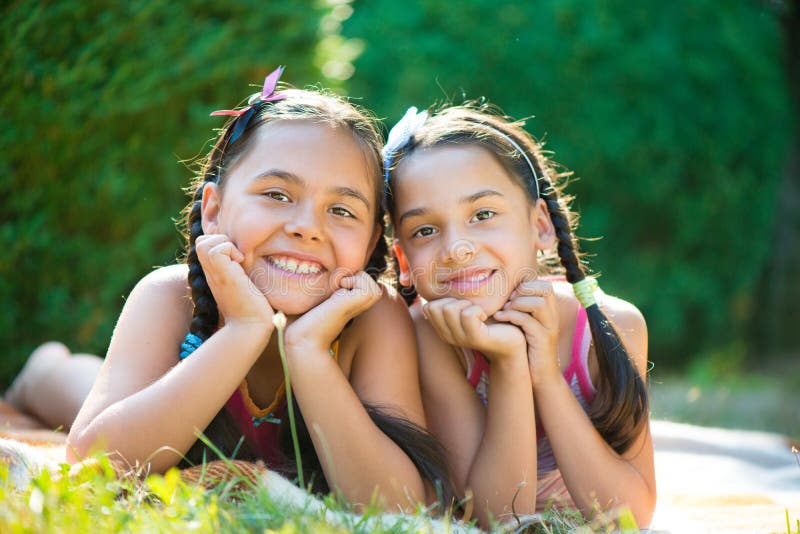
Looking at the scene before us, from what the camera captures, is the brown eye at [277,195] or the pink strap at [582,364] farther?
the pink strap at [582,364]

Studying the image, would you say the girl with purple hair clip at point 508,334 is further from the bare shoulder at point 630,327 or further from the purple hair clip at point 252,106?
the purple hair clip at point 252,106

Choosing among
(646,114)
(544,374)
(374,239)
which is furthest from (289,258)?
(646,114)

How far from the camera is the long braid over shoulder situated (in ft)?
9.63

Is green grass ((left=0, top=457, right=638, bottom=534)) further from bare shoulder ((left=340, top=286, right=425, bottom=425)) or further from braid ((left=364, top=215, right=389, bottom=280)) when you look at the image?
braid ((left=364, top=215, right=389, bottom=280))

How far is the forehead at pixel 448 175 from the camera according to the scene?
2922 millimetres

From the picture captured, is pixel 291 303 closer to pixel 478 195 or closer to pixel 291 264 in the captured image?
pixel 291 264

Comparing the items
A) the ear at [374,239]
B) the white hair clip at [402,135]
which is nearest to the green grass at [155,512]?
the ear at [374,239]

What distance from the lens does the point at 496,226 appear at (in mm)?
2932

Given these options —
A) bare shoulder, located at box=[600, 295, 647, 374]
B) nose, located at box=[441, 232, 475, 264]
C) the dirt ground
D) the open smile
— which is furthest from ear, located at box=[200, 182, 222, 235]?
the dirt ground

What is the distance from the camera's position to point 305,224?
2.70 m

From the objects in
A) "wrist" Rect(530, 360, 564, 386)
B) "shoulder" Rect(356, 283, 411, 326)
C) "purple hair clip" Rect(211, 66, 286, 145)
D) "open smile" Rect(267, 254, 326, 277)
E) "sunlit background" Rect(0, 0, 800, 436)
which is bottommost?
"wrist" Rect(530, 360, 564, 386)

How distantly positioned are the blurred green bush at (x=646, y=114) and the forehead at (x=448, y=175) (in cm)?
414

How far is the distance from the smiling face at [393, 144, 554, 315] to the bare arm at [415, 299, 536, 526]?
15 centimetres

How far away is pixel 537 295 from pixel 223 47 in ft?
9.01
